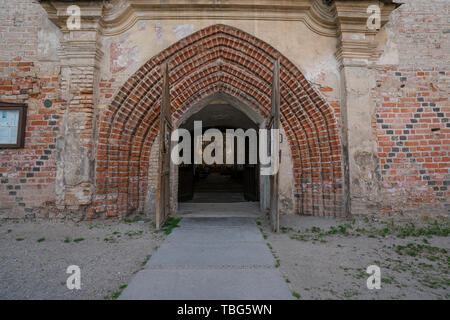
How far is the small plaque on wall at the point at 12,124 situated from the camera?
3787 mm

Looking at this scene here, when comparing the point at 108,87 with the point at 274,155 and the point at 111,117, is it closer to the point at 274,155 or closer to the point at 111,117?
the point at 111,117

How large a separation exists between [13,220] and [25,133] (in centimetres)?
153

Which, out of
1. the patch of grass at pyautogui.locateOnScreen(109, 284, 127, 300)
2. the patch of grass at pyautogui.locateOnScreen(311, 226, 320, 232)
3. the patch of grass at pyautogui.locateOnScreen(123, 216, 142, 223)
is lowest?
the patch of grass at pyautogui.locateOnScreen(109, 284, 127, 300)

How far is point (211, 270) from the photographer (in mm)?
2018

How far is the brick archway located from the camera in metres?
3.92

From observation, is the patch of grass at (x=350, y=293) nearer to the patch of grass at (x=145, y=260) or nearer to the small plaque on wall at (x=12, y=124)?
the patch of grass at (x=145, y=260)

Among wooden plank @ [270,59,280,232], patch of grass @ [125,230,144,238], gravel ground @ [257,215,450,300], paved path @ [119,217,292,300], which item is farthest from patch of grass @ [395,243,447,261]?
patch of grass @ [125,230,144,238]

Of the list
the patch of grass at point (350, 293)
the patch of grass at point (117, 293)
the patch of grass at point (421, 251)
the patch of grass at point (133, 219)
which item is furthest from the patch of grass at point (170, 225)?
the patch of grass at point (421, 251)

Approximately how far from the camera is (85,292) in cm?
→ 171

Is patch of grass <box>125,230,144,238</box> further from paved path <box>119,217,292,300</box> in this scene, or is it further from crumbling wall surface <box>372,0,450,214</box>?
crumbling wall surface <box>372,0,450,214</box>

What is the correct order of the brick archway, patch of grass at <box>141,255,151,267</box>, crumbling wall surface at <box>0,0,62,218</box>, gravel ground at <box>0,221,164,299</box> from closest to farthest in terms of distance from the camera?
gravel ground at <box>0,221,164,299</box>
patch of grass at <box>141,255,151,267</box>
crumbling wall surface at <box>0,0,62,218</box>
the brick archway

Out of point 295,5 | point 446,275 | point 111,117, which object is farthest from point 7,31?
point 446,275

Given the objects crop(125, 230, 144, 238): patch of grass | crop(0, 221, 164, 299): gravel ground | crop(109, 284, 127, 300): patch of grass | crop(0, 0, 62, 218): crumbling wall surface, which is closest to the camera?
crop(109, 284, 127, 300): patch of grass

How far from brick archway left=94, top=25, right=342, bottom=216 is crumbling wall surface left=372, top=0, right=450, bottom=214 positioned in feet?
3.12
